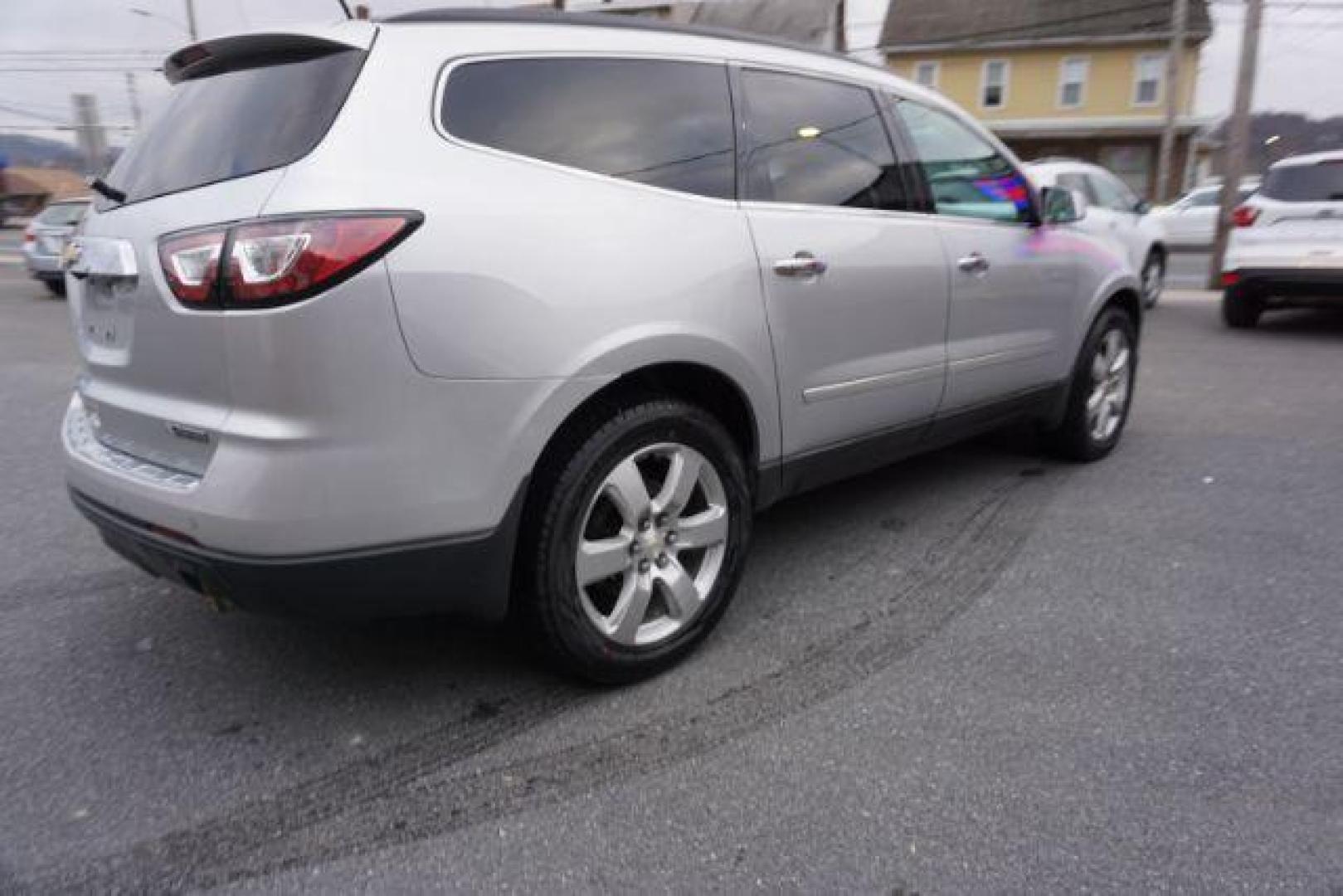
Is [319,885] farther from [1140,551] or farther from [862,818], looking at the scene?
[1140,551]

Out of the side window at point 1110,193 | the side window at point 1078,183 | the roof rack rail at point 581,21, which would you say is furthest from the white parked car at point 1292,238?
the roof rack rail at point 581,21

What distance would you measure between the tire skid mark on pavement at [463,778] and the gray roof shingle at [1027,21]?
32.3m

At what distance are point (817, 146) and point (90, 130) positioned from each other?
46407 millimetres

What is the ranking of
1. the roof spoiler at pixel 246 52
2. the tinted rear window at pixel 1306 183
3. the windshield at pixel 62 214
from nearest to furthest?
the roof spoiler at pixel 246 52 → the tinted rear window at pixel 1306 183 → the windshield at pixel 62 214

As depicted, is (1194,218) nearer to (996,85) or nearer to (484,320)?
(996,85)

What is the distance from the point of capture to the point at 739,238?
2785 mm

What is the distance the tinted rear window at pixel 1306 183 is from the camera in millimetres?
8266

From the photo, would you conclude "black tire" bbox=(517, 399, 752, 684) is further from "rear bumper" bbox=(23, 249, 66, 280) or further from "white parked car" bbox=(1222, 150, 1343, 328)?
"rear bumper" bbox=(23, 249, 66, 280)

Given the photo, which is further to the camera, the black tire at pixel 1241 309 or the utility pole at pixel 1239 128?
the utility pole at pixel 1239 128

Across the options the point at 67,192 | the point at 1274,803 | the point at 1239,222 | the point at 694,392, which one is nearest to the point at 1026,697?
the point at 1274,803

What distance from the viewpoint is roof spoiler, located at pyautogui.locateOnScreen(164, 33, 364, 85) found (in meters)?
2.29

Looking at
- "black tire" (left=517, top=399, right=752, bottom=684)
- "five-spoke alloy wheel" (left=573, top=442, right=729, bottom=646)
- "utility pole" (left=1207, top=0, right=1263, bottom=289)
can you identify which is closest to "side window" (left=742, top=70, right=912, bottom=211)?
"black tire" (left=517, top=399, right=752, bottom=684)

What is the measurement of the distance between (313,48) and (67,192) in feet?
165

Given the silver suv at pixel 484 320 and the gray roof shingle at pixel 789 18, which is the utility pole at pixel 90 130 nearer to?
the gray roof shingle at pixel 789 18
